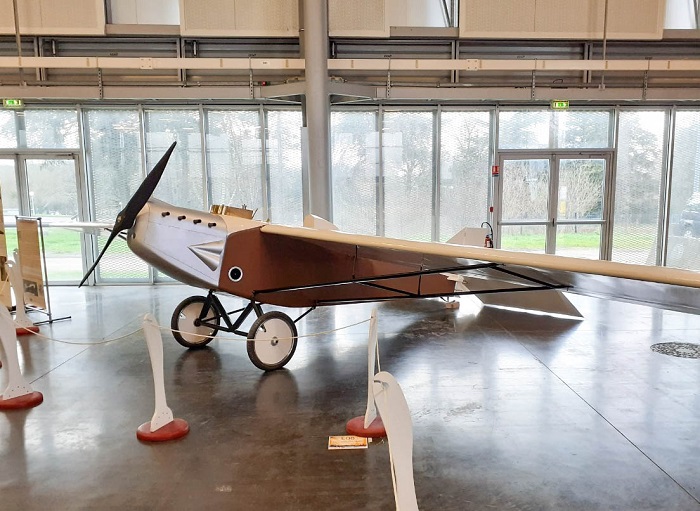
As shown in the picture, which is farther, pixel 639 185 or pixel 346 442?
pixel 639 185

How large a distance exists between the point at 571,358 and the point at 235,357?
13.8 feet

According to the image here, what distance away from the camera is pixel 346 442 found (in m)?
3.89

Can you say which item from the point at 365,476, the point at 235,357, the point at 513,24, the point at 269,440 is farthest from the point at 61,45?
the point at 365,476

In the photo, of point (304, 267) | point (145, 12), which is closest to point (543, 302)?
point (304, 267)

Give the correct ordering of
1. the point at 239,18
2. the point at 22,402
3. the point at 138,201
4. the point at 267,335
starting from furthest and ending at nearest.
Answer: the point at 239,18
the point at 267,335
the point at 138,201
the point at 22,402

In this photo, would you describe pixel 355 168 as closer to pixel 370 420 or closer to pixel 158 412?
pixel 370 420

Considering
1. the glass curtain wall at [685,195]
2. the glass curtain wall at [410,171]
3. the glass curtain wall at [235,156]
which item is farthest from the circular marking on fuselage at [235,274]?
the glass curtain wall at [685,195]

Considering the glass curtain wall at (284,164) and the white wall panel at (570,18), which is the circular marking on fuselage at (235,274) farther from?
the white wall panel at (570,18)

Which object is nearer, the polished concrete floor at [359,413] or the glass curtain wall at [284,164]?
the polished concrete floor at [359,413]

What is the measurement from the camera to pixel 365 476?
11.3ft

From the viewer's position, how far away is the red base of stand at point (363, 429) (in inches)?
157

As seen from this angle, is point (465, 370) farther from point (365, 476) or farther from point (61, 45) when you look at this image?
point (61, 45)

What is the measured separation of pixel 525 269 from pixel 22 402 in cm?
498

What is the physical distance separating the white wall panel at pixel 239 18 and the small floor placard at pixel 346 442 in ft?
28.8
